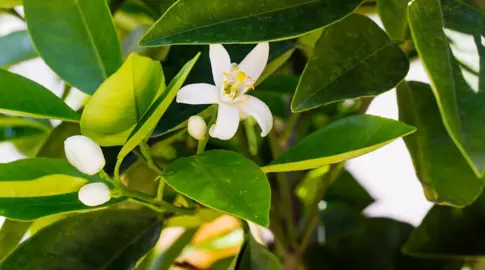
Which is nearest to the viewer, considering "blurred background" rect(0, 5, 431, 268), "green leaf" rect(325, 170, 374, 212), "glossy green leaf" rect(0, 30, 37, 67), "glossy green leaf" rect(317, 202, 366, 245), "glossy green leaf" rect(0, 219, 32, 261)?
"glossy green leaf" rect(0, 219, 32, 261)

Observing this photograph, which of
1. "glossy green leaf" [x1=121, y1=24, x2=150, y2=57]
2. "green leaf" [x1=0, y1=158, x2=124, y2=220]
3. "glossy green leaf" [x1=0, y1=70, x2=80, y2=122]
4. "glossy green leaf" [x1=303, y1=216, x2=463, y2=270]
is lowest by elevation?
"glossy green leaf" [x1=303, y1=216, x2=463, y2=270]

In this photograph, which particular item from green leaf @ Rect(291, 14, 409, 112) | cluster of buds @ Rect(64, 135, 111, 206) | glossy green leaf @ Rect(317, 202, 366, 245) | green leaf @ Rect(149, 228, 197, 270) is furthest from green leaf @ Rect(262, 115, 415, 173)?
glossy green leaf @ Rect(317, 202, 366, 245)

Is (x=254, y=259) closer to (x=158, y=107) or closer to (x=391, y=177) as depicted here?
(x=158, y=107)

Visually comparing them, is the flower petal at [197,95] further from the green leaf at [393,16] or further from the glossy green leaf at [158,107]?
the green leaf at [393,16]

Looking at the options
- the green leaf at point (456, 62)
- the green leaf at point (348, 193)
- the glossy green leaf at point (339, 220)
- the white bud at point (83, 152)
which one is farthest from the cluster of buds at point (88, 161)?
the green leaf at point (348, 193)

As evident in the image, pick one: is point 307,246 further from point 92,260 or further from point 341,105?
point 92,260

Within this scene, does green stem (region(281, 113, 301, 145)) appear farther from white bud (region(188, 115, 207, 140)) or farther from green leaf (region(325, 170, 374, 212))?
white bud (region(188, 115, 207, 140))

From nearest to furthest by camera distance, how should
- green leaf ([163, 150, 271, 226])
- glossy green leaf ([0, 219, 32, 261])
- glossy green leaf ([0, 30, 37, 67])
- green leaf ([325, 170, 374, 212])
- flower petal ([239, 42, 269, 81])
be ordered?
green leaf ([163, 150, 271, 226]) → flower petal ([239, 42, 269, 81]) → glossy green leaf ([0, 219, 32, 261]) → glossy green leaf ([0, 30, 37, 67]) → green leaf ([325, 170, 374, 212])
